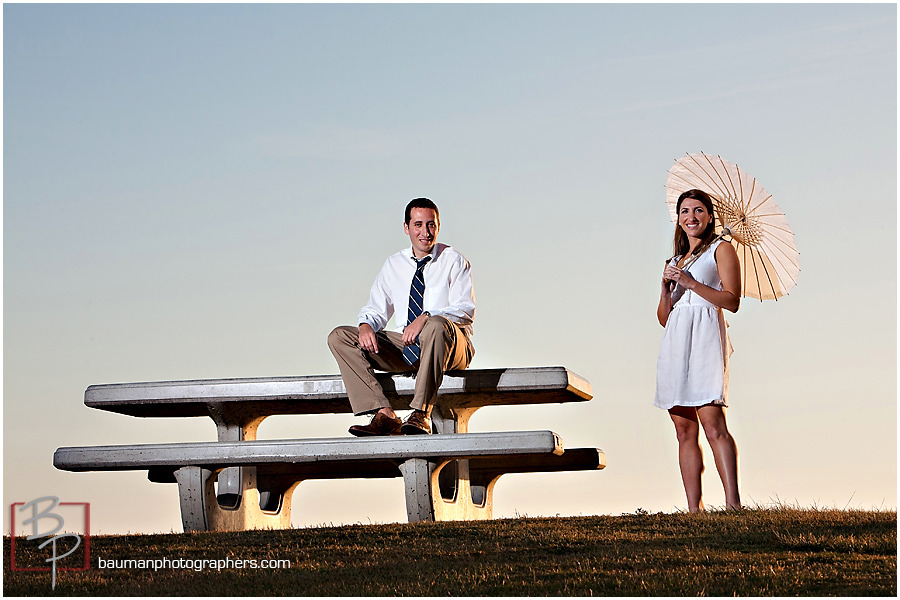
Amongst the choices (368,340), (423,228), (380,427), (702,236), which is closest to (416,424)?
(380,427)

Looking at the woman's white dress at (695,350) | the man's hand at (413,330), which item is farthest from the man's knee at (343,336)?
the woman's white dress at (695,350)

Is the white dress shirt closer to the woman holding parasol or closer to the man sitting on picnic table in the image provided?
the man sitting on picnic table

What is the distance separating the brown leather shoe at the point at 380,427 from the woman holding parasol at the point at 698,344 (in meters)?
1.63

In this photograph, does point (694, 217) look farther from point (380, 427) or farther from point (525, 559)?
point (525, 559)

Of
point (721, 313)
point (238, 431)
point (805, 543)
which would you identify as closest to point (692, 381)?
point (721, 313)

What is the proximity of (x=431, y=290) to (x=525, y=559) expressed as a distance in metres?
2.30

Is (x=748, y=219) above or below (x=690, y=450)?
above

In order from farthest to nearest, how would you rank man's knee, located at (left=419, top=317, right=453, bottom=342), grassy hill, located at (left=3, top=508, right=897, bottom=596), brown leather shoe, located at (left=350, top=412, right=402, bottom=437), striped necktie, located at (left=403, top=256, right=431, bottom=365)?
striped necktie, located at (left=403, top=256, right=431, bottom=365) < brown leather shoe, located at (left=350, top=412, right=402, bottom=437) < man's knee, located at (left=419, top=317, right=453, bottom=342) < grassy hill, located at (left=3, top=508, right=897, bottom=596)

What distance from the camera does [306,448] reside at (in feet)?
24.9

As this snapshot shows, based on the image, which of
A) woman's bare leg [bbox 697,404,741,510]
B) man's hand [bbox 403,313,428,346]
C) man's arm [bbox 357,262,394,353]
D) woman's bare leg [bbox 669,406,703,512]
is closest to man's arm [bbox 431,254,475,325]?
man's hand [bbox 403,313,428,346]

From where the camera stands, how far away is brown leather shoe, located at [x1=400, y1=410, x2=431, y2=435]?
7.45m

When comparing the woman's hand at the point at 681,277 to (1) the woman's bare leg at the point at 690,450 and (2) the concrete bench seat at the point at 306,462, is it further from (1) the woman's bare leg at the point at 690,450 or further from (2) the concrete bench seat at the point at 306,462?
(2) the concrete bench seat at the point at 306,462

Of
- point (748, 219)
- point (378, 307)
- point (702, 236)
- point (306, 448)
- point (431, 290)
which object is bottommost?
point (306, 448)

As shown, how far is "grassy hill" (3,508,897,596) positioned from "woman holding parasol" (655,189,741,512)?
356mm
